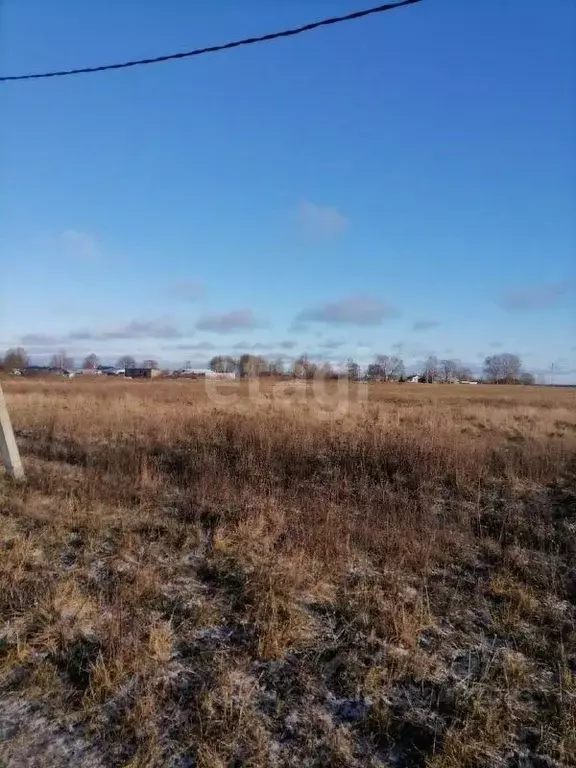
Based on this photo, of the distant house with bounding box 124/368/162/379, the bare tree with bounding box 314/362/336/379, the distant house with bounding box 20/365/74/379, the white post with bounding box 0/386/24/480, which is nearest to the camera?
the white post with bounding box 0/386/24/480

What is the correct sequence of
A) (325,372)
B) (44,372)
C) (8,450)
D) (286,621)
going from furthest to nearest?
(44,372) → (325,372) → (8,450) → (286,621)

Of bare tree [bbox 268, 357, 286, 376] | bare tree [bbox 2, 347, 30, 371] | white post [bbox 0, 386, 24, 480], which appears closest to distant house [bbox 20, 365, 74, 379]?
bare tree [bbox 2, 347, 30, 371]

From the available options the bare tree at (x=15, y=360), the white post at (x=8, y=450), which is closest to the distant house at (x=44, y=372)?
the bare tree at (x=15, y=360)

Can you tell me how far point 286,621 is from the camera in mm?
3451

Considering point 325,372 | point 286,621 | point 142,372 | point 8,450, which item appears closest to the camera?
point 286,621

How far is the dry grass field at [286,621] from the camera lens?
2533 millimetres

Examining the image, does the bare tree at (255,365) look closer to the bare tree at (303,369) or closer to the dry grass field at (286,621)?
the bare tree at (303,369)

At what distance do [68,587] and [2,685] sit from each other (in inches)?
38.7

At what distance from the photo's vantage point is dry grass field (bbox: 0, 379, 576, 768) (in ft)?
8.31

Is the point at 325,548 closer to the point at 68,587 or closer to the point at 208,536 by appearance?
the point at 208,536

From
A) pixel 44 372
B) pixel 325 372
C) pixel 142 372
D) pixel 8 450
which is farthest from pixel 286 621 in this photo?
pixel 142 372

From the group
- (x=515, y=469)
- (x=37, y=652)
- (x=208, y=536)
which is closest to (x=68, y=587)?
(x=37, y=652)

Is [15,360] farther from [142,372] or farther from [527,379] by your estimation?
[527,379]

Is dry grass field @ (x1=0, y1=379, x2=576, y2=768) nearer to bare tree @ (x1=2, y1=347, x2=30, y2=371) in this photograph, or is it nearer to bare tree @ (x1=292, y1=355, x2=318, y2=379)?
bare tree @ (x1=292, y1=355, x2=318, y2=379)
